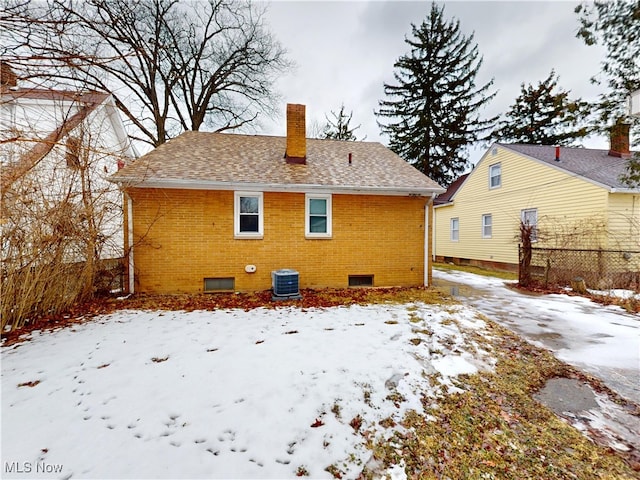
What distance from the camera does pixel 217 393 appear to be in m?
3.16

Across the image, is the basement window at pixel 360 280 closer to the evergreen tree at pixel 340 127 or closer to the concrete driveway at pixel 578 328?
the concrete driveway at pixel 578 328

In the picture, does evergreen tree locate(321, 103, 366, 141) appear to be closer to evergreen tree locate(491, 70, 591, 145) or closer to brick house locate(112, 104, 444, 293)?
evergreen tree locate(491, 70, 591, 145)

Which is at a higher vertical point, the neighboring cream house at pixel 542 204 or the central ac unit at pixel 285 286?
the neighboring cream house at pixel 542 204

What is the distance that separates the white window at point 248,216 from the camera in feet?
27.1

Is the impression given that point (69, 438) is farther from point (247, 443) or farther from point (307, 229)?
point (307, 229)

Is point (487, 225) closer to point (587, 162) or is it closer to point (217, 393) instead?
point (587, 162)

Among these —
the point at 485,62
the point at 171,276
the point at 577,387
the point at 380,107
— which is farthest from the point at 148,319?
the point at 485,62

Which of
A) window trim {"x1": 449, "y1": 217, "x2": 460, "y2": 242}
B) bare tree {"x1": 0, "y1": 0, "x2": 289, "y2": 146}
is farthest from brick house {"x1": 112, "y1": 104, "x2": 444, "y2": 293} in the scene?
window trim {"x1": 449, "y1": 217, "x2": 460, "y2": 242}

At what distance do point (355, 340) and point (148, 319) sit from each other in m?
4.51

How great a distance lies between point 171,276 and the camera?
798 centimetres

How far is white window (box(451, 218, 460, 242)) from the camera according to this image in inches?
707

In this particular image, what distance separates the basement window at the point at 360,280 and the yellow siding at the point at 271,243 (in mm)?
168

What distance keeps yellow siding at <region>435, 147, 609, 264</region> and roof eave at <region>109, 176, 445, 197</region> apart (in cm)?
622

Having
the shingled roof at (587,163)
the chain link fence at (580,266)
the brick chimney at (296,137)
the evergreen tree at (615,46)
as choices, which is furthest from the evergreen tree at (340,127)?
the evergreen tree at (615,46)
